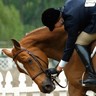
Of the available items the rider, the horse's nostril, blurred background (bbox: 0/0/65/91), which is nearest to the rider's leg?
the rider

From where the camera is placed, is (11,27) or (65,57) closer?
(65,57)

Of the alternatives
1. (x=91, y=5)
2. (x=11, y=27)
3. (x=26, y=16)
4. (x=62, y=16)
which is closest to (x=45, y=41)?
(x=62, y=16)

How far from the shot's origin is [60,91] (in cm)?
1042

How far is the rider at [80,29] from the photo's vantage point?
20.2 ft

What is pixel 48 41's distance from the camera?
6781 mm

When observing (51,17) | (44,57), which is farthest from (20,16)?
(51,17)

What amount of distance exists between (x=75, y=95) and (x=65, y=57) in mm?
643

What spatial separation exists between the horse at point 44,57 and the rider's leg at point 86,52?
0.22 m

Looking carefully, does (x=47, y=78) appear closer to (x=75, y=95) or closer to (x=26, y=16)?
(x=75, y=95)

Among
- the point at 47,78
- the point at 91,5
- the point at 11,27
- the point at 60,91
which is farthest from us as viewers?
the point at 11,27

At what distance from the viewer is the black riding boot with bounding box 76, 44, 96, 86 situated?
616 centimetres

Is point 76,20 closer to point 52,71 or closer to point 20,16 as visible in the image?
point 52,71

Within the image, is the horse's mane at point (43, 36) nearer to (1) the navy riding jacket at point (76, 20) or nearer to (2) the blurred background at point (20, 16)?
(1) the navy riding jacket at point (76, 20)

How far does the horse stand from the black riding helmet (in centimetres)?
11
